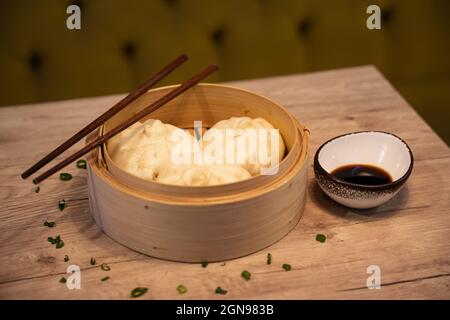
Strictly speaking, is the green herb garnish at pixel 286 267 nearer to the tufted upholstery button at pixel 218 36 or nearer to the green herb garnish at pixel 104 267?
the green herb garnish at pixel 104 267

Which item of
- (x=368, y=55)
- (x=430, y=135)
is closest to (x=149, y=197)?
(x=430, y=135)

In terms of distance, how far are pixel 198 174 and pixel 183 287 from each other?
0.84ft

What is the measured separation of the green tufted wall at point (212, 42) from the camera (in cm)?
236

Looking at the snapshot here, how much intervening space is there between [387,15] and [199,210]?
1.76 m

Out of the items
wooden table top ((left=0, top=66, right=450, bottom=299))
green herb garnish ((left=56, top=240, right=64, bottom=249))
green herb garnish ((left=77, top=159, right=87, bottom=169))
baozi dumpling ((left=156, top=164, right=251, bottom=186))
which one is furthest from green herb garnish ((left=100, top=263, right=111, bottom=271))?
green herb garnish ((left=77, top=159, right=87, bottom=169))

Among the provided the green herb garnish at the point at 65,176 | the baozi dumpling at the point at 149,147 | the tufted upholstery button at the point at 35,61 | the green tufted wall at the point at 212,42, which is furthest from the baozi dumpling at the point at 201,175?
the tufted upholstery button at the point at 35,61

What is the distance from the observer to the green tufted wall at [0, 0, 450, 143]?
236cm

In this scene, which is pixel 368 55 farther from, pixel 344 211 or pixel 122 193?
pixel 122 193

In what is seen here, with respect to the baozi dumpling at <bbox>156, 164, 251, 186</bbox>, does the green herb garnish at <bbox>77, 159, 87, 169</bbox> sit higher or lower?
lower

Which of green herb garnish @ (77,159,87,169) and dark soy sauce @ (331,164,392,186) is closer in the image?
dark soy sauce @ (331,164,392,186)

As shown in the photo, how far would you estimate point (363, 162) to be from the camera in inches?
61.4

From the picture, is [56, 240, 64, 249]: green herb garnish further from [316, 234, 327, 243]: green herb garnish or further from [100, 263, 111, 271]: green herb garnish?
[316, 234, 327, 243]: green herb garnish

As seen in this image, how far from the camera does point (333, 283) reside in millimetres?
1244

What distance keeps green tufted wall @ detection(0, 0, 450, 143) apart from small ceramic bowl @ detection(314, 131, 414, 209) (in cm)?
109
